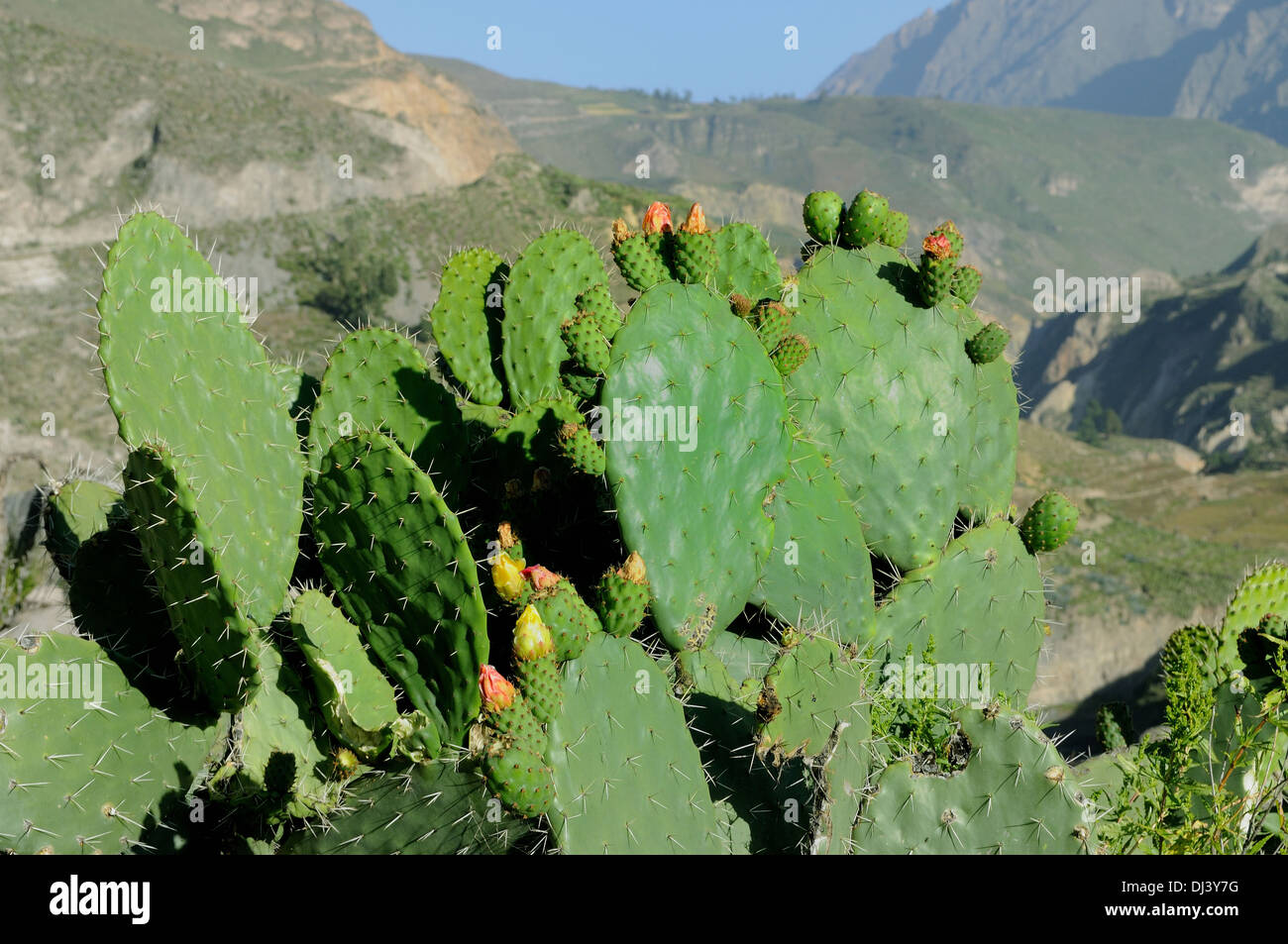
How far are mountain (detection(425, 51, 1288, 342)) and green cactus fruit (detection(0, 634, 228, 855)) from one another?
14282 cm

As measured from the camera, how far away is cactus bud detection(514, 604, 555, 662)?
2.01 metres

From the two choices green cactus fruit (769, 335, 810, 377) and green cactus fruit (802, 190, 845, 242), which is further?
green cactus fruit (802, 190, 845, 242)

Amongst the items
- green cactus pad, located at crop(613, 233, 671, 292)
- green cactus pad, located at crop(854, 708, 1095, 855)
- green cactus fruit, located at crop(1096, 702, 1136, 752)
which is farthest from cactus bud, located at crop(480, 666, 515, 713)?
green cactus fruit, located at crop(1096, 702, 1136, 752)

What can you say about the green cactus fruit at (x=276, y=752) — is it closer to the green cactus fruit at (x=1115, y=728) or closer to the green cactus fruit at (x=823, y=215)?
the green cactus fruit at (x=823, y=215)

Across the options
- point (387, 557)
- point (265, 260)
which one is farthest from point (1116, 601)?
point (265, 260)

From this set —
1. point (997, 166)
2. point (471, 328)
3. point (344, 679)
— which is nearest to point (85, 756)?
point (344, 679)

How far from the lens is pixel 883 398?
127 inches

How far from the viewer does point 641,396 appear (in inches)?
97.8

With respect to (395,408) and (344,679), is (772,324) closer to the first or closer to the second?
(395,408)

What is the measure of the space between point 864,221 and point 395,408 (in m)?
1.57

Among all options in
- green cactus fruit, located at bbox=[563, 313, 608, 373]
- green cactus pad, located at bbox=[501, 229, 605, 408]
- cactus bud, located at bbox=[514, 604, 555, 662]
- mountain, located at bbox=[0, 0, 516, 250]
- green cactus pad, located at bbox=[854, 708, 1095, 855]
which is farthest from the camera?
mountain, located at bbox=[0, 0, 516, 250]

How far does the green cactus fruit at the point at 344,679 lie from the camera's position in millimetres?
2270

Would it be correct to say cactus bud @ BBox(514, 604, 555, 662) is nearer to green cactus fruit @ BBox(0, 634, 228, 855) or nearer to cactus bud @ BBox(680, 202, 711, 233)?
green cactus fruit @ BBox(0, 634, 228, 855)

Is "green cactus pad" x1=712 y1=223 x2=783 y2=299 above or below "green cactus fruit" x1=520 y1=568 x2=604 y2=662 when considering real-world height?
above
